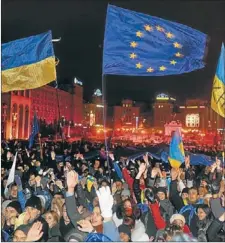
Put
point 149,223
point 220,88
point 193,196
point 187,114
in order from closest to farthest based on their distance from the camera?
point 149,223, point 193,196, point 220,88, point 187,114

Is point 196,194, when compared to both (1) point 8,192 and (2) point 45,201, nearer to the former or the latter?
(2) point 45,201

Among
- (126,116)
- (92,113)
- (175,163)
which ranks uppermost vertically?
(126,116)

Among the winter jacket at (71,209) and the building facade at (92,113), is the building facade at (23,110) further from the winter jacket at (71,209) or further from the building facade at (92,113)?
the winter jacket at (71,209)

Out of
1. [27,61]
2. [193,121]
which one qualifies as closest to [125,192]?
[27,61]

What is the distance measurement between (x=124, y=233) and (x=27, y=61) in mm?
2786

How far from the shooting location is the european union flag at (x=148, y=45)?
4.87m

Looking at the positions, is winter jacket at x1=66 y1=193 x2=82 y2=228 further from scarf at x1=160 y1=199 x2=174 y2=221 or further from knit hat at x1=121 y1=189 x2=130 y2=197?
knit hat at x1=121 y1=189 x2=130 y2=197

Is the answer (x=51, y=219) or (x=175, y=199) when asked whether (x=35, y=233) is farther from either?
(x=175, y=199)

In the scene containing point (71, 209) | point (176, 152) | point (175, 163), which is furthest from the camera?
point (176, 152)

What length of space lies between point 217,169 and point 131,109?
43.8 m

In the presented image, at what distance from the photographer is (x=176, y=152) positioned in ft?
21.1

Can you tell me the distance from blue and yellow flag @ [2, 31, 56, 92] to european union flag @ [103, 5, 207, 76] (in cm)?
94

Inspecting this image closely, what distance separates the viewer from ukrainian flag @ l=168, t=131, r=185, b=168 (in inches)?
245

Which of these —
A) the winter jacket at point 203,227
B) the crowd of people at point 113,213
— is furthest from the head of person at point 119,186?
the winter jacket at point 203,227
